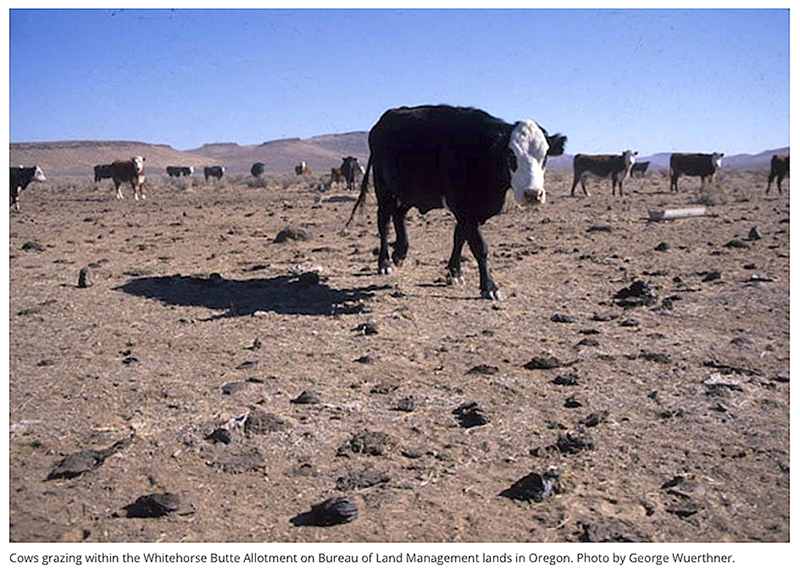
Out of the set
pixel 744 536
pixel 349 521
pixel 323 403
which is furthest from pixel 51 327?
pixel 744 536

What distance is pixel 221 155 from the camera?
156 meters

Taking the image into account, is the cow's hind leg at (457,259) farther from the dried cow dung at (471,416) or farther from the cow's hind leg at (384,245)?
the dried cow dung at (471,416)

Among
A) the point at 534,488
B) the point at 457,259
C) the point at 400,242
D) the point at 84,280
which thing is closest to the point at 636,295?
the point at 457,259

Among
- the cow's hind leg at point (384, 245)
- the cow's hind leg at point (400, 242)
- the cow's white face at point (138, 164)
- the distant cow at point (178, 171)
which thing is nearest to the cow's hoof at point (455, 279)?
the cow's hind leg at point (384, 245)

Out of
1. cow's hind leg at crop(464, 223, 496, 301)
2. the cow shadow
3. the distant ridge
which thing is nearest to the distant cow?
the distant ridge

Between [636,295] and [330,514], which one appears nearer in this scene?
[330,514]

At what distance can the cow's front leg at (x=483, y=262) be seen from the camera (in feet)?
25.6

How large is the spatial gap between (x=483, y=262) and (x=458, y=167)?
40.6 inches

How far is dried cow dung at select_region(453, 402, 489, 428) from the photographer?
4.55 meters

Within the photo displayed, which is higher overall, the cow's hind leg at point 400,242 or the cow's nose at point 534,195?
the cow's nose at point 534,195

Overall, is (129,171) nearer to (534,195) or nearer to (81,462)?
(534,195)

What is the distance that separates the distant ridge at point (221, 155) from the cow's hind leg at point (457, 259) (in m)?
94.0

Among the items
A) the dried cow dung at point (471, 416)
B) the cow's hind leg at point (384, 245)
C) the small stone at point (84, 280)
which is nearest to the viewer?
the dried cow dung at point (471, 416)

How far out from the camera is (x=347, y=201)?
2527 cm
